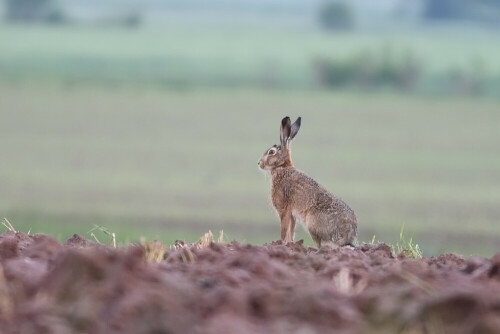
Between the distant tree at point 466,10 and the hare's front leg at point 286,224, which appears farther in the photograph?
the distant tree at point 466,10

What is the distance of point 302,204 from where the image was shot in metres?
10.8

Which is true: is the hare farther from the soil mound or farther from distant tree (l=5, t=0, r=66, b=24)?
distant tree (l=5, t=0, r=66, b=24)

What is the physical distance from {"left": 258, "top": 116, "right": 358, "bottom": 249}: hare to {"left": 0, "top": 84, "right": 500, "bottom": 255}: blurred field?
4564 mm

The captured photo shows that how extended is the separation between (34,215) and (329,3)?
77.6 meters

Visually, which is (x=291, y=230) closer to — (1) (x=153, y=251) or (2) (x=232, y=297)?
(1) (x=153, y=251)

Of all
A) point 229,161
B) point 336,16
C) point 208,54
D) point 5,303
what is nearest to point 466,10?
point 336,16

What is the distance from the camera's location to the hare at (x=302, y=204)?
1037 cm

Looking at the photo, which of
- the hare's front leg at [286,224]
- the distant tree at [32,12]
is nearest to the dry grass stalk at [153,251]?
the hare's front leg at [286,224]

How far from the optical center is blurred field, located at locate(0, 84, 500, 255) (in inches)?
1051

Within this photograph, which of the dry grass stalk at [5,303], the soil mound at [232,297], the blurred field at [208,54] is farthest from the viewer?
the blurred field at [208,54]

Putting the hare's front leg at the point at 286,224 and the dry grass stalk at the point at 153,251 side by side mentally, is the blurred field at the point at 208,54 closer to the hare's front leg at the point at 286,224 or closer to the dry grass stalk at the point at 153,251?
the hare's front leg at the point at 286,224

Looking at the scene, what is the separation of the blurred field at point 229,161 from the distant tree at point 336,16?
129 feet

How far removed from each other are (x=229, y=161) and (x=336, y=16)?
→ 2505 inches

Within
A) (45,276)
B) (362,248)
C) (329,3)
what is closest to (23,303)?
(45,276)
